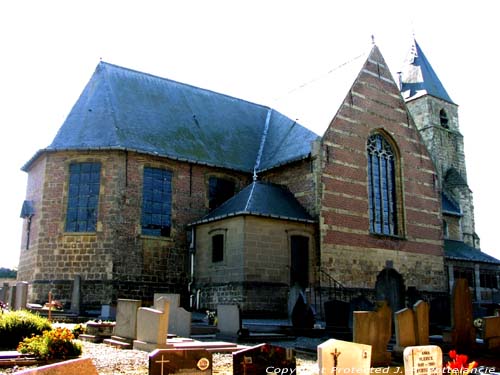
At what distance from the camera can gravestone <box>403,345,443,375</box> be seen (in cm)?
692

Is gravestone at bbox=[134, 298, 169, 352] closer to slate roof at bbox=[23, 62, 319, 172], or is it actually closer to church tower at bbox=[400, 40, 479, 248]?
slate roof at bbox=[23, 62, 319, 172]

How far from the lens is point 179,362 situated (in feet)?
23.3

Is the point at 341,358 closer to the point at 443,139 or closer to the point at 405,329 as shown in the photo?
the point at 405,329

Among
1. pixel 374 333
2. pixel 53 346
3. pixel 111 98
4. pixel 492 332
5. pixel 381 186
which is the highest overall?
pixel 111 98

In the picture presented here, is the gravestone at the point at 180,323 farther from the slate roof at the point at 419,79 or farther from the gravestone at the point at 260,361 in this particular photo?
the slate roof at the point at 419,79

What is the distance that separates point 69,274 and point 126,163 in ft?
16.0

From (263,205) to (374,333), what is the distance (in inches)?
456

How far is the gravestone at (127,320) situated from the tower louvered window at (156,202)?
9.98 meters

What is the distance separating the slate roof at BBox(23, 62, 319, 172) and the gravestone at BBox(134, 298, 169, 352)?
455 inches

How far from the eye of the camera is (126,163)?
21.9 metres

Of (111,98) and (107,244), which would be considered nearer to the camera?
(107,244)

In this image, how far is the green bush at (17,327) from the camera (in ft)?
36.4

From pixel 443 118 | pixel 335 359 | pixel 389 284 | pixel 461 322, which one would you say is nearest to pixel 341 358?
pixel 335 359

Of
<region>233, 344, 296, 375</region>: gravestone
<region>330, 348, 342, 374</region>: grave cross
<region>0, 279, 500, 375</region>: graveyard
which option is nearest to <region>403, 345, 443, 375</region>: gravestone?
<region>0, 279, 500, 375</region>: graveyard
